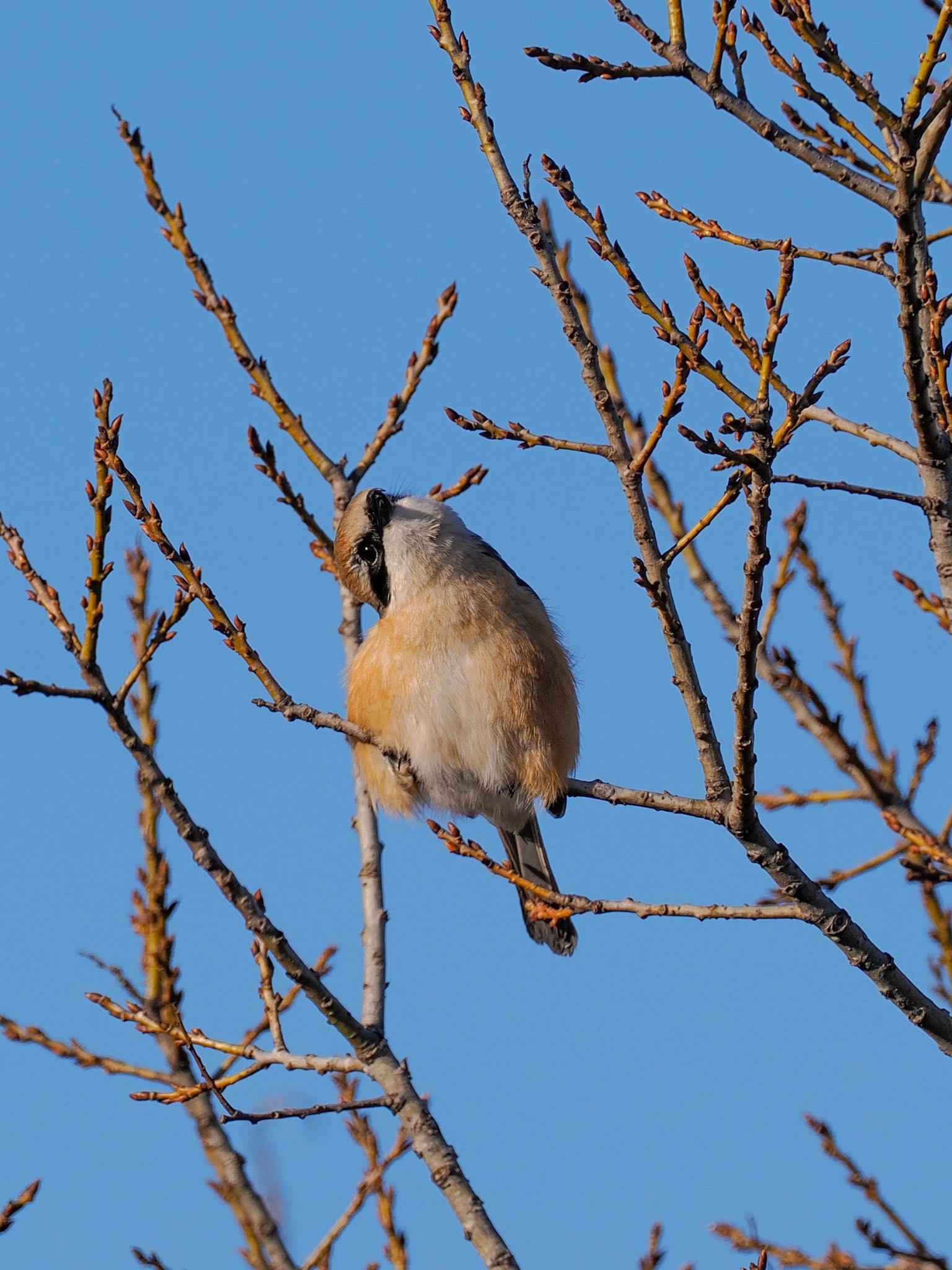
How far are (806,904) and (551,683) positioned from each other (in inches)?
82.3

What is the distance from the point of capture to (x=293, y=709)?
3.77 meters

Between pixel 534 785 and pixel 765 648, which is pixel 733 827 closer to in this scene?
pixel 765 648

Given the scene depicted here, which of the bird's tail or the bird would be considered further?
the bird's tail

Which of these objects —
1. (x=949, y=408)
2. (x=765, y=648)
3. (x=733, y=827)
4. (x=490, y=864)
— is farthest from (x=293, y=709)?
(x=949, y=408)

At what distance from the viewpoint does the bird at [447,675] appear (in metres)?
4.89

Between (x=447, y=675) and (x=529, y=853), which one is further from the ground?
(x=447, y=675)

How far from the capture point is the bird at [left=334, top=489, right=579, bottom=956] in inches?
193

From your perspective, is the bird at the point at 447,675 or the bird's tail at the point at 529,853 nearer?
the bird at the point at 447,675

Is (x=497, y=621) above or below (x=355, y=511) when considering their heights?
below

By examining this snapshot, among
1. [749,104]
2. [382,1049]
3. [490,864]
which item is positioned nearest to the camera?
[490,864]

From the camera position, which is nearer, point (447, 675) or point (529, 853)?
point (447, 675)

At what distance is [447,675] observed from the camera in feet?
16.0

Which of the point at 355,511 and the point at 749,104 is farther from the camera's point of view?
the point at 355,511

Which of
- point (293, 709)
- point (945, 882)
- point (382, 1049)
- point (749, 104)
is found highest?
point (749, 104)
